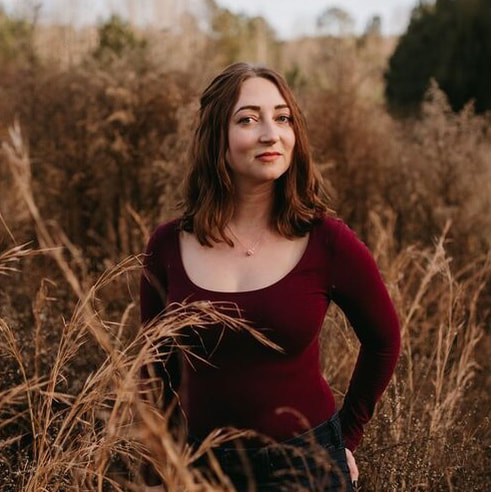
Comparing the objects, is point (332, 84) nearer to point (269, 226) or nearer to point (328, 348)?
point (328, 348)

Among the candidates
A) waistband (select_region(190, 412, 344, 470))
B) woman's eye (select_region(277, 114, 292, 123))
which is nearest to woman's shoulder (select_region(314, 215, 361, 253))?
woman's eye (select_region(277, 114, 292, 123))

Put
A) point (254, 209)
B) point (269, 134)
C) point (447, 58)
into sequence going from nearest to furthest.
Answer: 1. point (269, 134)
2. point (254, 209)
3. point (447, 58)

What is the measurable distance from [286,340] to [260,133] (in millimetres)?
502

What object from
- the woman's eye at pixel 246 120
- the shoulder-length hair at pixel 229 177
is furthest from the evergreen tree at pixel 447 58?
the woman's eye at pixel 246 120

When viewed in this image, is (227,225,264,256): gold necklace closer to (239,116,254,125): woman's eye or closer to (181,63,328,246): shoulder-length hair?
(181,63,328,246): shoulder-length hair

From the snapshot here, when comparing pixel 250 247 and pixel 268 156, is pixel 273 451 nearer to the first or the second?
pixel 250 247

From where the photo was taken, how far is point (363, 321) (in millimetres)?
1664

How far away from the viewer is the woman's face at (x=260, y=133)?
64.4 inches

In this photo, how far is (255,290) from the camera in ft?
5.10

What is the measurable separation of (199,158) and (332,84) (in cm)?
476

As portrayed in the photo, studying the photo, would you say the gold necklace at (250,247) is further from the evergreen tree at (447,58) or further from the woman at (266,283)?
the evergreen tree at (447,58)

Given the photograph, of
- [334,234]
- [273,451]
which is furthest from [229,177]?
[273,451]

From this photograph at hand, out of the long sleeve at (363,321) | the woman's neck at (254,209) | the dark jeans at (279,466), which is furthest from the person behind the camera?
the woman's neck at (254,209)

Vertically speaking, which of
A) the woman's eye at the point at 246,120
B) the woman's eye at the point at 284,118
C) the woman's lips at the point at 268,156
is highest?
the woman's eye at the point at 284,118
